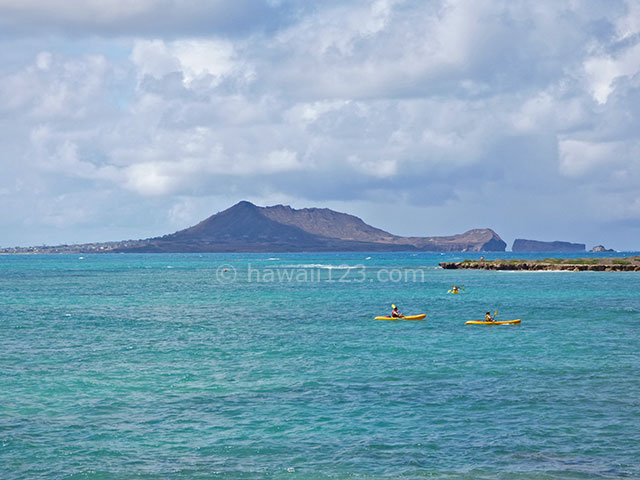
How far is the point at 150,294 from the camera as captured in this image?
103m

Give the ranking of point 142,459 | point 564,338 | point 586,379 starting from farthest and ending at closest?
1. point 564,338
2. point 586,379
3. point 142,459

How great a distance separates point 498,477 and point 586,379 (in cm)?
1613

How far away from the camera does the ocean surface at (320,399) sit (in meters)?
22.7

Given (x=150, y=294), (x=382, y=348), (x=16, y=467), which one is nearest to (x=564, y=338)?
(x=382, y=348)

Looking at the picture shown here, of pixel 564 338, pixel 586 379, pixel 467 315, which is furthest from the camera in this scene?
pixel 467 315

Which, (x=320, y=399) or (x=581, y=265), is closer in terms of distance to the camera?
(x=320, y=399)

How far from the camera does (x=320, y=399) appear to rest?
3092cm

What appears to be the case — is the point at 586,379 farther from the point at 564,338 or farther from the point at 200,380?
the point at 200,380

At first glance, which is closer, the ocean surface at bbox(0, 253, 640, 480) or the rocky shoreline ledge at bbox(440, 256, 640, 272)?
the ocean surface at bbox(0, 253, 640, 480)

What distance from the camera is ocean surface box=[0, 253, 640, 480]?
22.7 meters

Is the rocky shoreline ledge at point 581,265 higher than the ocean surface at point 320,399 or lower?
higher

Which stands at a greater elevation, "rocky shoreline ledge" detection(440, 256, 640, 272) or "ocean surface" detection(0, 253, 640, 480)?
"rocky shoreline ledge" detection(440, 256, 640, 272)

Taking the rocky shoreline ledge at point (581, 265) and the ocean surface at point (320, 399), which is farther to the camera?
the rocky shoreline ledge at point (581, 265)

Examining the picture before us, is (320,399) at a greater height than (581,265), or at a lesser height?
lesser
